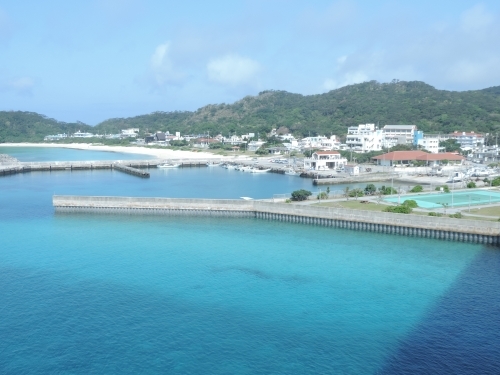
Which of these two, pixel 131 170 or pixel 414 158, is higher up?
pixel 414 158

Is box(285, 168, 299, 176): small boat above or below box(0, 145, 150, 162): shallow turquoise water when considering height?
below

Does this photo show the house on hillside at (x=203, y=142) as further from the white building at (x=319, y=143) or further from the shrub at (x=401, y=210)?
the shrub at (x=401, y=210)

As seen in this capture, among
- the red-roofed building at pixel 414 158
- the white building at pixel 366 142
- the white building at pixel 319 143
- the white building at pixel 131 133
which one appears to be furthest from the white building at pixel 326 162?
the white building at pixel 131 133

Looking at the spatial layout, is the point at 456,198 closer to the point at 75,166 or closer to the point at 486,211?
the point at 486,211

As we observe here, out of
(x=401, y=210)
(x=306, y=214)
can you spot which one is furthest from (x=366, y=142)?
(x=401, y=210)

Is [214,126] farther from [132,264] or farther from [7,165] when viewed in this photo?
[132,264]

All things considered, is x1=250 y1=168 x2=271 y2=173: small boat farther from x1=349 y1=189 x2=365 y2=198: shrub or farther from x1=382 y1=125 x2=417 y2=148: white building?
x1=349 y1=189 x2=365 y2=198: shrub

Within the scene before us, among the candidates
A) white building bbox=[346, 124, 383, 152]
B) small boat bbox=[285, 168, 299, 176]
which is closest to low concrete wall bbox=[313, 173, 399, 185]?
small boat bbox=[285, 168, 299, 176]
